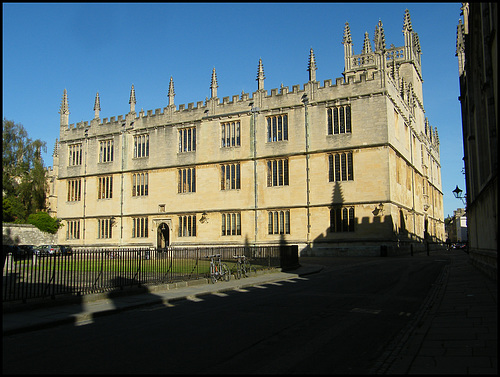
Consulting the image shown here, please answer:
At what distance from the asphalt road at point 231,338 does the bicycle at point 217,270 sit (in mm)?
Answer: 4823

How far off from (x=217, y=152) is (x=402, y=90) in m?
18.6

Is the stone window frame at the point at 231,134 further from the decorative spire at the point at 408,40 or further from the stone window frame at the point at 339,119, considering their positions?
the decorative spire at the point at 408,40

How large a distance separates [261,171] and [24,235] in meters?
31.0

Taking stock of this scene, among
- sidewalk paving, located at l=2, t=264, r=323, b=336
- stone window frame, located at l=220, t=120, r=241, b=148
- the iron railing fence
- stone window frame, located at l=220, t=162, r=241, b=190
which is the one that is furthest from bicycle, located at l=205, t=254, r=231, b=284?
stone window frame, located at l=220, t=120, r=241, b=148

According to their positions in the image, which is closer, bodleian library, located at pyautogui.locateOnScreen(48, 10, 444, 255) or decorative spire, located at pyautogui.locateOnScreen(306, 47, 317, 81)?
bodleian library, located at pyautogui.locateOnScreen(48, 10, 444, 255)

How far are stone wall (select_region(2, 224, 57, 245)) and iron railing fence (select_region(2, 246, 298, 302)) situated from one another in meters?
39.5

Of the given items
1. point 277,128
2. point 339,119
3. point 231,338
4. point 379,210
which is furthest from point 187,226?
point 231,338

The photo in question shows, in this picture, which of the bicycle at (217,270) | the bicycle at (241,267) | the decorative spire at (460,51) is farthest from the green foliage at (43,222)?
the decorative spire at (460,51)

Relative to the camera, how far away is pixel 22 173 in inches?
2379

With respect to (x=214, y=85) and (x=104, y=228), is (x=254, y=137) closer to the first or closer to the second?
(x=214, y=85)

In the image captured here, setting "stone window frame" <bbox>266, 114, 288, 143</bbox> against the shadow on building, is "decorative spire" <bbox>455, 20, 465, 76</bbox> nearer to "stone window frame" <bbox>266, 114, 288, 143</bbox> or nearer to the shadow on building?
the shadow on building

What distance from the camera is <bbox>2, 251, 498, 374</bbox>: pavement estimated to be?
6.10 m

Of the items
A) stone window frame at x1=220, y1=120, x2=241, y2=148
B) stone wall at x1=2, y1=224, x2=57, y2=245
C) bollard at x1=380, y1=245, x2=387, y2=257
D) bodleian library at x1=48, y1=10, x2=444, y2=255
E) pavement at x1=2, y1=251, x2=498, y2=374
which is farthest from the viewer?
stone wall at x1=2, y1=224, x2=57, y2=245

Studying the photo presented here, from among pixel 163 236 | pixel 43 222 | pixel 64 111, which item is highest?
pixel 64 111
